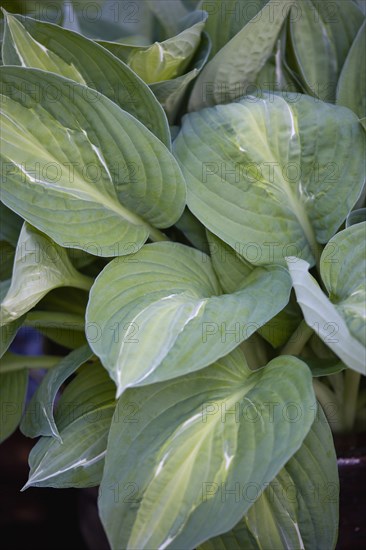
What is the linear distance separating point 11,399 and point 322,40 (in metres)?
0.58

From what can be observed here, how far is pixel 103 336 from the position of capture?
52cm

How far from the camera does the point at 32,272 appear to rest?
22.9 inches

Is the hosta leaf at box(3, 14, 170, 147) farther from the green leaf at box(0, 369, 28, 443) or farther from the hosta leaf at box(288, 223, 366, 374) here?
the green leaf at box(0, 369, 28, 443)

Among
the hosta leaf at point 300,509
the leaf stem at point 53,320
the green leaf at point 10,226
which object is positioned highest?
the green leaf at point 10,226

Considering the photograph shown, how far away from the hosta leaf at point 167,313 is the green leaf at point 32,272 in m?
0.06

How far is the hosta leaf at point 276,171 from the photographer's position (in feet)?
2.08

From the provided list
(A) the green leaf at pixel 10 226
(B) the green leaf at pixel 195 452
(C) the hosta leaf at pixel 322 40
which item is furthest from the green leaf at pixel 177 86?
(B) the green leaf at pixel 195 452

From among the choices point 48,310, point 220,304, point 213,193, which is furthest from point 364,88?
point 48,310

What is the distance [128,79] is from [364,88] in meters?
0.28

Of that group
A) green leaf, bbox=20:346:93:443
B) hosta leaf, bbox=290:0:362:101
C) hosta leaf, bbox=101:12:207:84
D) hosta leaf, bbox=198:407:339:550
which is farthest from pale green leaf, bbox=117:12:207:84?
hosta leaf, bbox=198:407:339:550

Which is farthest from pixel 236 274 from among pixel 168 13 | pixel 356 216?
pixel 168 13

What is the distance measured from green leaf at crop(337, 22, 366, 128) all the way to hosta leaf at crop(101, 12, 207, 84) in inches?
6.9

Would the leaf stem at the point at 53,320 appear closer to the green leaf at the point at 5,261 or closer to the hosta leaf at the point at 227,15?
the green leaf at the point at 5,261

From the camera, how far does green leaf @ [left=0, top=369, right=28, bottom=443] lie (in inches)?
29.2
